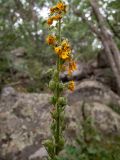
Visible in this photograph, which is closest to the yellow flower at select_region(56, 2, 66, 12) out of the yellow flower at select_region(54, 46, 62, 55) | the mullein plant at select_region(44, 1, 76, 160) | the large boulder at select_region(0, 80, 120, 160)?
the mullein plant at select_region(44, 1, 76, 160)

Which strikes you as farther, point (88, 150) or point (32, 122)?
point (32, 122)

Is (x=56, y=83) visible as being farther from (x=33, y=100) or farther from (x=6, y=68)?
(x=6, y=68)

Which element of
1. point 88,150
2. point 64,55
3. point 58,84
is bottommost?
point 88,150

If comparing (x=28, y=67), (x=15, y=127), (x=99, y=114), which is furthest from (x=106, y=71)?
(x=15, y=127)

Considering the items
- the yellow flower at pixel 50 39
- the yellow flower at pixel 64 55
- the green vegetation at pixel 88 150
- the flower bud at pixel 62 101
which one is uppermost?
the yellow flower at pixel 50 39

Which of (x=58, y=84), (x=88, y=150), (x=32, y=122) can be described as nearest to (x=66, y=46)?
(x=58, y=84)

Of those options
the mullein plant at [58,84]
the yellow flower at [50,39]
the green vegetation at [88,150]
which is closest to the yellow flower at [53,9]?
the mullein plant at [58,84]

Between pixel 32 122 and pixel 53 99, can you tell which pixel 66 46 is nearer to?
pixel 53 99

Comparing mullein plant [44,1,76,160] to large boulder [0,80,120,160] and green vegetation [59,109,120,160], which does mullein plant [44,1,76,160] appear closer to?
green vegetation [59,109,120,160]

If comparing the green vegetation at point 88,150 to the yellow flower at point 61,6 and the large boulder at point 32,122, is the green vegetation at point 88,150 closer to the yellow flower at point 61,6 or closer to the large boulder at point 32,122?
the large boulder at point 32,122
